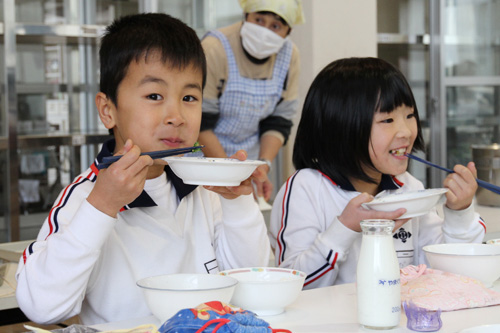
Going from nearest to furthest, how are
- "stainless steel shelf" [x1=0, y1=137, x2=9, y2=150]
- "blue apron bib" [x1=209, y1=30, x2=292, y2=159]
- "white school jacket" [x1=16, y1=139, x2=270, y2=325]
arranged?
1. "white school jacket" [x1=16, y1=139, x2=270, y2=325]
2. "blue apron bib" [x1=209, y1=30, x2=292, y2=159]
3. "stainless steel shelf" [x1=0, y1=137, x2=9, y2=150]

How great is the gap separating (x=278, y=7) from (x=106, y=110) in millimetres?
1491

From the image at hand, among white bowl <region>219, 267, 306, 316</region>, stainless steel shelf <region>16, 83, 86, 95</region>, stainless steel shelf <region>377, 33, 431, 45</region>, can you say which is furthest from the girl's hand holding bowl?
stainless steel shelf <region>377, 33, 431, 45</region>

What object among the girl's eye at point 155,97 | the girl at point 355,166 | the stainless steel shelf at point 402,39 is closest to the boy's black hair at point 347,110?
the girl at point 355,166

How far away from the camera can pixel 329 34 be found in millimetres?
4152

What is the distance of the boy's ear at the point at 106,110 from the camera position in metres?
1.52

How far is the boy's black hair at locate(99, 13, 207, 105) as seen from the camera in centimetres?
148

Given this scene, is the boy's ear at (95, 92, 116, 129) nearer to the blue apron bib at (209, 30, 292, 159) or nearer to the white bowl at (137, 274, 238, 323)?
the white bowl at (137, 274, 238, 323)

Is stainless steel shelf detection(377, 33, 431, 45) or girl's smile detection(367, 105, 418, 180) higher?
stainless steel shelf detection(377, 33, 431, 45)

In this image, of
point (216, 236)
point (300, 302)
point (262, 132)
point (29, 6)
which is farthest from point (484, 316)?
point (29, 6)

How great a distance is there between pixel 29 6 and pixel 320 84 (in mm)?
2695

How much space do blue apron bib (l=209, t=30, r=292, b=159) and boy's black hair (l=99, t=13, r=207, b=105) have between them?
143cm

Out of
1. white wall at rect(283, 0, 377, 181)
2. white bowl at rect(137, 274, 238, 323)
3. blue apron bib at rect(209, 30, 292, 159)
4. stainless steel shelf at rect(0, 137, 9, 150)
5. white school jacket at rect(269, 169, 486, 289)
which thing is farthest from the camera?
white wall at rect(283, 0, 377, 181)

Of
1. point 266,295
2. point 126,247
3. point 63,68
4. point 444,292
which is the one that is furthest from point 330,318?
point 63,68

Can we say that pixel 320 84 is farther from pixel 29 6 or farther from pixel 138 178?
pixel 29 6
